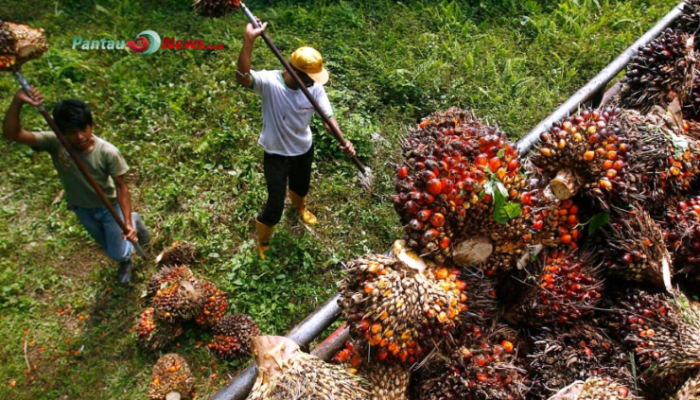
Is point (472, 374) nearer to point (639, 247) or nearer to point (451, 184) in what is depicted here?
point (451, 184)

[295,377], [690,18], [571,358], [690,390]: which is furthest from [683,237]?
[690,18]

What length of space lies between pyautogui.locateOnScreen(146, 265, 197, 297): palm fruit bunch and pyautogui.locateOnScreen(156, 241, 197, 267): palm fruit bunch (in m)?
0.19

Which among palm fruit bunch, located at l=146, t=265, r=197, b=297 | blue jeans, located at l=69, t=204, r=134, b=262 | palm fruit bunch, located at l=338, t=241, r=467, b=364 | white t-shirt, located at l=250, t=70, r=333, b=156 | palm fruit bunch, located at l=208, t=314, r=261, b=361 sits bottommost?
palm fruit bunch, located at l=208, t=314, r=261, b=361

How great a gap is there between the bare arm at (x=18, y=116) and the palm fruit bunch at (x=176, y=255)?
1.57 metres

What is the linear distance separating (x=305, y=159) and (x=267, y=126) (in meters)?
0.57

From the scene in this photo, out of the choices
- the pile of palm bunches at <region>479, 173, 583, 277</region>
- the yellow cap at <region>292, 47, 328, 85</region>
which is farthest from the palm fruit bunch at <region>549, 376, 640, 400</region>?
the yellow cap at <region>292, 47, 328, 85</region>

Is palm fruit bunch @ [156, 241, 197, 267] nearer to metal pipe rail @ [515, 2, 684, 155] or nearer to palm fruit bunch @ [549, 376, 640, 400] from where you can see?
metal pipe rail @ [515, 2, 684, 155]

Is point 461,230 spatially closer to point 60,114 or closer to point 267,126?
point 267,126

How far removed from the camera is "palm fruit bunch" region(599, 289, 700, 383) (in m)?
2.21

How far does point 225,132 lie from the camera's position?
20.0 ft

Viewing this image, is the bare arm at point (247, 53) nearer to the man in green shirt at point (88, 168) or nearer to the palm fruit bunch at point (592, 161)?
the man in green shirt at point (88, 168)

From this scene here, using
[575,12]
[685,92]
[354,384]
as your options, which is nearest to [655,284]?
[685,92]

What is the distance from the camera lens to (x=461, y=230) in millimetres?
2080

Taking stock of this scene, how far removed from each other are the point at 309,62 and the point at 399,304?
284 centimetres
